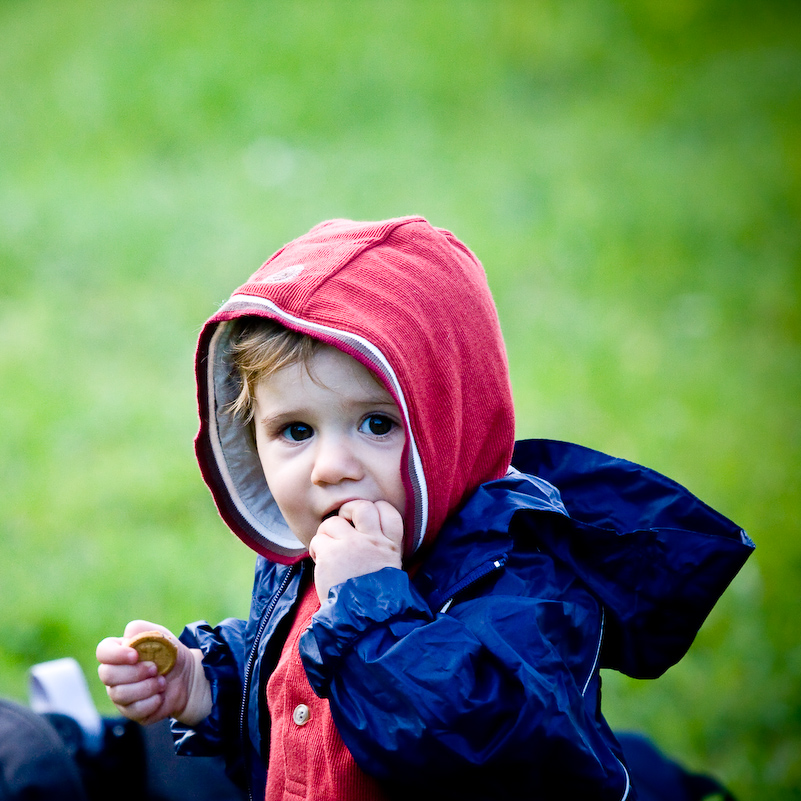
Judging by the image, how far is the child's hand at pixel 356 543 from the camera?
123 cm

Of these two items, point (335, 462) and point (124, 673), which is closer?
point (335, 462)

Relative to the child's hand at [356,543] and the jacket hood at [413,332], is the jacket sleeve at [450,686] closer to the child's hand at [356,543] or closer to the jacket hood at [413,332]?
the child's hand at [356,543]

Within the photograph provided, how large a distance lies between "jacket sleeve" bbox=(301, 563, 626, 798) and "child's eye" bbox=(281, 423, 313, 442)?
232 millimetres

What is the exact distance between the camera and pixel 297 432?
4.38ft

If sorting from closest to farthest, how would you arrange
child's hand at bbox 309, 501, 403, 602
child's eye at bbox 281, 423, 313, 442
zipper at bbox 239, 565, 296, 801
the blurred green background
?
1. child's hand at bbox 309, 501, 403, 602
2. child's eye at bbox 281, 423, 313, 442
3. zipper at bbox 239, 565, 296, 801
4. the blurred green background

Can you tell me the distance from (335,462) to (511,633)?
315 millimetres

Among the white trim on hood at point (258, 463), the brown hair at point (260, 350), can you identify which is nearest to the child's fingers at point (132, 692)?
the white trim on hood at point (258, 463)

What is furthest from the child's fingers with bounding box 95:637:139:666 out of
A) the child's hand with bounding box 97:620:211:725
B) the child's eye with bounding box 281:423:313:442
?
the child's eye with bounding box 281:423:313:442

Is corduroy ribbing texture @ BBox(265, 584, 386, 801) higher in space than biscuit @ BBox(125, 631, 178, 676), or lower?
lower

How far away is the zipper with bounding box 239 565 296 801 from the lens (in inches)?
57.9

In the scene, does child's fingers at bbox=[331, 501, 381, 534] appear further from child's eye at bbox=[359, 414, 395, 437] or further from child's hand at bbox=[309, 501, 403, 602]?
child's eye at bbox=[359, 414, 395, 437]

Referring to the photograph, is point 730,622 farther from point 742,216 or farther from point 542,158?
point 542,158

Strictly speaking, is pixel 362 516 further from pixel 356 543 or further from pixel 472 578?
pixel 472 578

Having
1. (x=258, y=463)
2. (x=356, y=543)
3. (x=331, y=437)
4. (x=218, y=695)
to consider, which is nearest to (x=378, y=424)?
(x=331, y=437)
